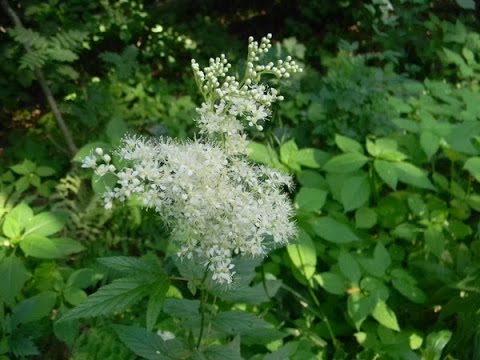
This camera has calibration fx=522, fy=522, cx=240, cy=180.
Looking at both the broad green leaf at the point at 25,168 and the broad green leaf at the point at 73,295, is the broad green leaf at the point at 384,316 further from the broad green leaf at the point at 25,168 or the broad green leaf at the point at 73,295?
the broad green leaf at the point at 25,168

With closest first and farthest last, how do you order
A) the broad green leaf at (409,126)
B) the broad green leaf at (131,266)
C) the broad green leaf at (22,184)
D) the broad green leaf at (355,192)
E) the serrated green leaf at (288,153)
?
the broad green leaf at (131,266), the broad green leaf at (355,192), the serrated green leaf at (288,153), the broad green leaf at (409,126), the broad green leaf at (22,184)

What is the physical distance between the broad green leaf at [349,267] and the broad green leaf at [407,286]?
16 cm

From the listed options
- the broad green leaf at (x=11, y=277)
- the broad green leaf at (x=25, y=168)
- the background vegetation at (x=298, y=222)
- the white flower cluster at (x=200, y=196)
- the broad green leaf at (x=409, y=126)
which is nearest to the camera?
the white flower cluster at (x=200, y=196)

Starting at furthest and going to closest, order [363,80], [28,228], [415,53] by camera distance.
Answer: [415,53] < [363,80] < [28,228]

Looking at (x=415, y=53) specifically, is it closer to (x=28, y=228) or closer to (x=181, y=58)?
(x=181, y=58)

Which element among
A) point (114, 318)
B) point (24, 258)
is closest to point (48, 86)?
point (24, 258)

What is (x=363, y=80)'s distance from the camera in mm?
3105

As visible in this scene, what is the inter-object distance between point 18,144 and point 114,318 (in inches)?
65.5

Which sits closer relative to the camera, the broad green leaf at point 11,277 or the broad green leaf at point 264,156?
the broad green leaf at point 11,277

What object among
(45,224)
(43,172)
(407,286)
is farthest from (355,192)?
(43,172)

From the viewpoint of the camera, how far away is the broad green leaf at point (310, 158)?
2477 millimetres

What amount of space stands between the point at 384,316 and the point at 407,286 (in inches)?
7.3

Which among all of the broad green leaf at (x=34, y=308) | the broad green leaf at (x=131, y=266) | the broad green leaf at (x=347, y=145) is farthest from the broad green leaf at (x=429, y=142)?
the broad green leaf at (x=34, y=308)

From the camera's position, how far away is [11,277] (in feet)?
6.74
